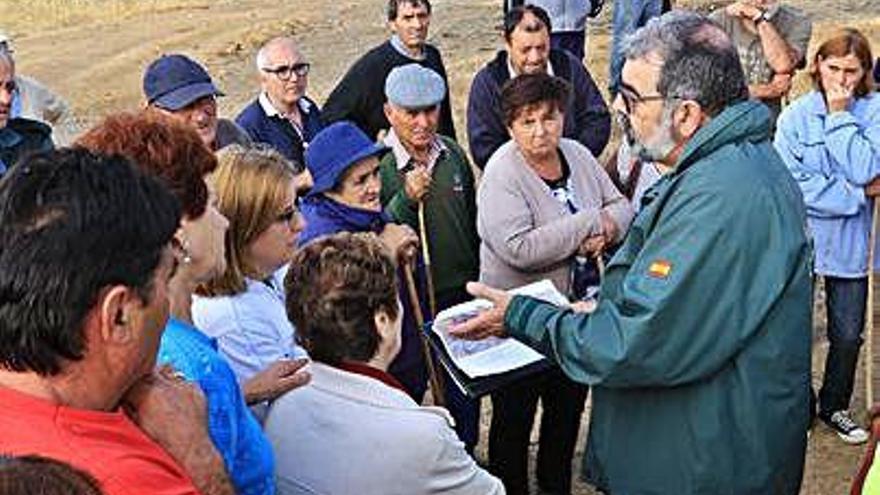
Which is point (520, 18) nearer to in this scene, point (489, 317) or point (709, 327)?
point (489, 317)

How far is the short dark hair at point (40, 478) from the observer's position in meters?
1.63

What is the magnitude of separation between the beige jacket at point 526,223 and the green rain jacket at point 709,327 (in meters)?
1.48

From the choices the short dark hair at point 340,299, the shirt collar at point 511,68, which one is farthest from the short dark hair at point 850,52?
the short dark hair at point 340,299

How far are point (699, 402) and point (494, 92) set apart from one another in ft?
10.6

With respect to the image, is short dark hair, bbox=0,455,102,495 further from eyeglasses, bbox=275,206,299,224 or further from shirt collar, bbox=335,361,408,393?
eyeglasses, bbox=275,206,299,224

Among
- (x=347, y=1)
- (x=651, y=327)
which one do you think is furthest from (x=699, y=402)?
(x=347, y=1)

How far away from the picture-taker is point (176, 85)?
5.25 metres

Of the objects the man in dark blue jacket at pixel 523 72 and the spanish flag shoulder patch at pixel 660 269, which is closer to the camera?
the spanish flag shoulder patch at pixel 660 269

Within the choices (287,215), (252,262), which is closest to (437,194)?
(287,215)

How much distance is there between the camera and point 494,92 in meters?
6.52

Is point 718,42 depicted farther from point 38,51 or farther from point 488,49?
point 38,51

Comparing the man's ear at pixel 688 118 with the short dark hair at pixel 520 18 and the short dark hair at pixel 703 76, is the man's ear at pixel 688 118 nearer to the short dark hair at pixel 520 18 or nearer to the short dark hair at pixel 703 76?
the short dark hair at pixel 703 76

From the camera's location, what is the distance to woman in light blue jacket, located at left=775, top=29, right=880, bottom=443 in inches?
227

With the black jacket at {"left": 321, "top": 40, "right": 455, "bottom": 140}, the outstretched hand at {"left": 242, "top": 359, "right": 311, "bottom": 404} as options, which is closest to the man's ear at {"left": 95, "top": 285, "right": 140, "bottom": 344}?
the outstretched hand at {"left": 242, "top": 359, "right": 311, "bottom": 404}
